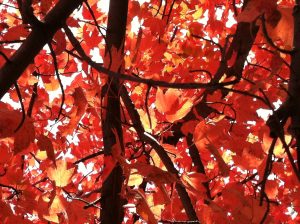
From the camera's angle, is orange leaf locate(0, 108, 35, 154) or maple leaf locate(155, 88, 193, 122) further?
maple leaf locate(155, 88, 193, 122)

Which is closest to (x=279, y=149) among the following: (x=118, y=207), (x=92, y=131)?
(x=118, y=207)

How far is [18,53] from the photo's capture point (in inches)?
49.7

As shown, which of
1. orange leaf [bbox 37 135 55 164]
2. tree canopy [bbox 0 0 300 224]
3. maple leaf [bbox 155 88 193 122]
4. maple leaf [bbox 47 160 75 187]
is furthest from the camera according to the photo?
maple leaf [bbox 47 160 75 187]

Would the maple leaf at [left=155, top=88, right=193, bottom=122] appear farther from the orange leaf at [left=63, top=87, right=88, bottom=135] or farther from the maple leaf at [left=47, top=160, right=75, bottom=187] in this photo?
the maple leaf at [left=47, top=160, right=75, bottom=187]

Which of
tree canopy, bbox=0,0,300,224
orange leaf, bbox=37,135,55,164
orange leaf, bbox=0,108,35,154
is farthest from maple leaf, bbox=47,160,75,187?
orange leaf, bbox=0,108,35,154

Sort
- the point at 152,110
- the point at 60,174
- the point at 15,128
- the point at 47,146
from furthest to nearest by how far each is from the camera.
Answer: the point at 152,110 < the point at 60,174 < the point at 47,146 < the point at 15,128

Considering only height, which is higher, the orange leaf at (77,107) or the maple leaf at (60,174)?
the orange leaf at (77,107)

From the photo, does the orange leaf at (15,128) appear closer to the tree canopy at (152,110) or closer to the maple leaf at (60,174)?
the tree canopy at (152,110)

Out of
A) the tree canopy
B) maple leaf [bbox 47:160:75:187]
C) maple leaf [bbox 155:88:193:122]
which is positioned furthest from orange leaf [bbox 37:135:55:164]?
maple leaf [bbox 155:88:193:122]

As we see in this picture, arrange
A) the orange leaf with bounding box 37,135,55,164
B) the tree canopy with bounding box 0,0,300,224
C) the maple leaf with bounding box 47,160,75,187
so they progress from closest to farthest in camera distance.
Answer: the tree canopy with bounding box 0,0,300,224
the orange leaf with bounding box 37,135,55,164
the maple leaf with bounding box 47,160,75,187

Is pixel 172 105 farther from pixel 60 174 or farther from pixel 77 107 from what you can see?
pixel 60 174

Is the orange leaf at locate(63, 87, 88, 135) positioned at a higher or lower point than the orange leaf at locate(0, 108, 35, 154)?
higher

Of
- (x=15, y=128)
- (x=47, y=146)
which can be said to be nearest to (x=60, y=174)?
(x=47, y=146)

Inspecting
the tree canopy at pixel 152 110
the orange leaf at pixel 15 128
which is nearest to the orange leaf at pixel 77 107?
the tree canopy at pixel 152 110
